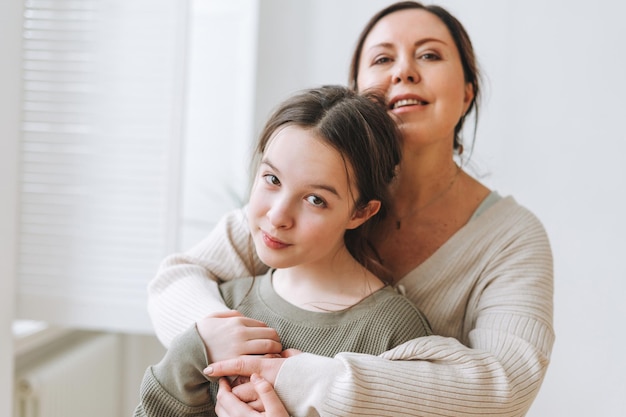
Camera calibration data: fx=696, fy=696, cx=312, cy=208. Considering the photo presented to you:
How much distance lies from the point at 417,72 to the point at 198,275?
62 cm

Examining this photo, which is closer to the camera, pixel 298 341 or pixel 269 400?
pixel 269 400

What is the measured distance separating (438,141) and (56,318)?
142 centimetres

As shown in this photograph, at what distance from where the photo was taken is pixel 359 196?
123 cm

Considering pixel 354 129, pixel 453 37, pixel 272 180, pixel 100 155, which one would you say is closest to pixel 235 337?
pixel 272 180

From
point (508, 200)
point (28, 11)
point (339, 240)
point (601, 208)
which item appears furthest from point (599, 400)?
point (28, 11)

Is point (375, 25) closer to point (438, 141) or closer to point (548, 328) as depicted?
point (438, 141)

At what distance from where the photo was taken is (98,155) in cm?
222

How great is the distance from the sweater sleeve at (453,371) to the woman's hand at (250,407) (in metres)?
0.02

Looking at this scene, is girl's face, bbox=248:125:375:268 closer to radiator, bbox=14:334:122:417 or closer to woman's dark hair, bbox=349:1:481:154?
woman's dark hair, bbox=349:1:481:154

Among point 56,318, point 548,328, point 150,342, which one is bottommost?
point 150,342

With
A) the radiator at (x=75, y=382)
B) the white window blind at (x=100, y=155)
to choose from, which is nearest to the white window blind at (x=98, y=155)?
the white window blind at (x=100, y=155)

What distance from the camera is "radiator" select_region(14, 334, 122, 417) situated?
7.48 feet

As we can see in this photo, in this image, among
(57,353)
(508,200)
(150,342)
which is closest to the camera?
(508,200)

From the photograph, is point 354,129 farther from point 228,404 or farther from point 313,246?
point 228,404
